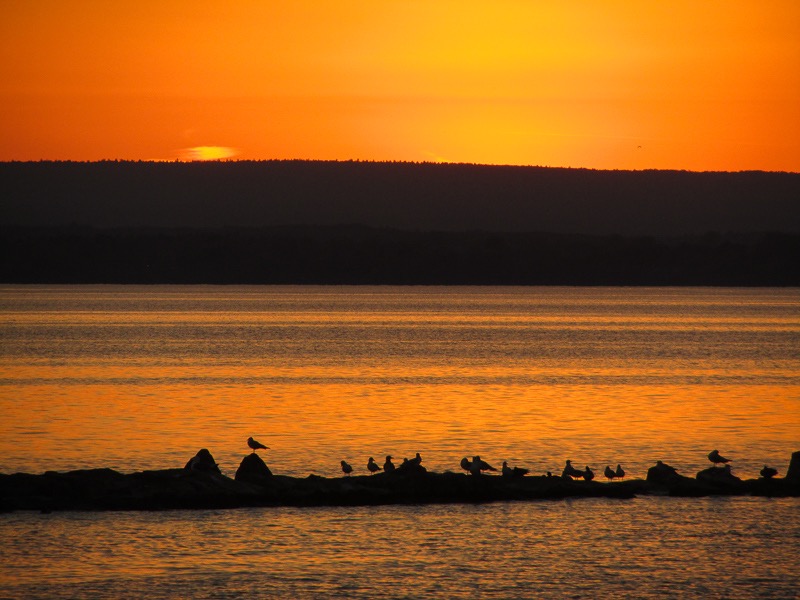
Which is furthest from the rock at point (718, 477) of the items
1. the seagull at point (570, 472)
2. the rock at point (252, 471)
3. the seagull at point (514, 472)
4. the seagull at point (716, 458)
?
the rock at point (252, 471)

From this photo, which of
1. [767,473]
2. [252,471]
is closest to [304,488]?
[252,471]

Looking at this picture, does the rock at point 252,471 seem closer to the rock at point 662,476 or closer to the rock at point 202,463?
the rock at point 202,463

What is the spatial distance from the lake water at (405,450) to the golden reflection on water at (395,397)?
0.21 m

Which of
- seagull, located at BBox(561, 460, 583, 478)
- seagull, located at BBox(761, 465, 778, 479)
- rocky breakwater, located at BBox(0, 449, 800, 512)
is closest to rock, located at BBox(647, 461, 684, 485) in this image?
rocky breakwater, located at BBox(0, 449, 800, 512)

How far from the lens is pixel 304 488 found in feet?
89.6

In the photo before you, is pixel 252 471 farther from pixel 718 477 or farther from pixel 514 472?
pixel 718 477

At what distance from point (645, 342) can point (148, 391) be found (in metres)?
61.5

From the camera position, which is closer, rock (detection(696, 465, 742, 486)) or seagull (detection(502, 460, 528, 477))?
rock (detection(696, 465, 742, 486))

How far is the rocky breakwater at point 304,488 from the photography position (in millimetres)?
26516

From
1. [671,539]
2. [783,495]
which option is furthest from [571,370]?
[671,539]

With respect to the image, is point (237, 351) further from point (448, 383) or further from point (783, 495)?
point (783, 495)

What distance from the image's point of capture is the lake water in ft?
69.1

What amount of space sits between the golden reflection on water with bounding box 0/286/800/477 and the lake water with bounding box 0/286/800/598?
215 mm

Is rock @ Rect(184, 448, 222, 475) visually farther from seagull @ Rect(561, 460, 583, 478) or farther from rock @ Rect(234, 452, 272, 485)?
seagull @ Rect(561, 460, 583, 478)
